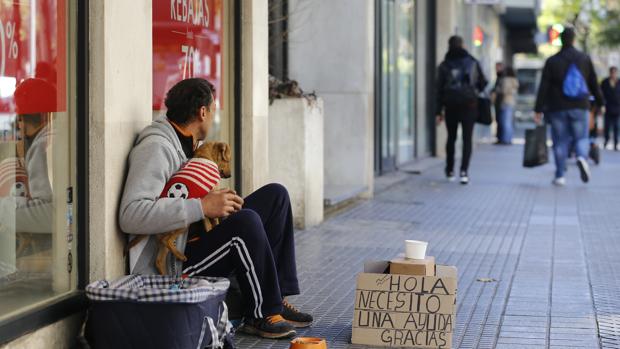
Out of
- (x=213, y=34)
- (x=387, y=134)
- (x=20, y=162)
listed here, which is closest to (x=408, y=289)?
(x=20, y=162)

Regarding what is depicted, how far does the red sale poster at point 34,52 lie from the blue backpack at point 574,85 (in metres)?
10.3

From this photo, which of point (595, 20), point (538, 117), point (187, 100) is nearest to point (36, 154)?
point (187, 100)

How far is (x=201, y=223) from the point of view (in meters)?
5.40

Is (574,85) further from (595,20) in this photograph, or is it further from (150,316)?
(595,20)

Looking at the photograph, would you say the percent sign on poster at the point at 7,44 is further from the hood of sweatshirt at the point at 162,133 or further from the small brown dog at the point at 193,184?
the small brown dog at the point at 193,184

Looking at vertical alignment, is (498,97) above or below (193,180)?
above

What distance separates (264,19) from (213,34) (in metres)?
0.71

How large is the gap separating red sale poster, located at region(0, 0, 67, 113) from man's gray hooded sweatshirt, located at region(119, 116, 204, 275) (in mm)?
434

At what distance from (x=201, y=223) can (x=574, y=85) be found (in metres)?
9.91

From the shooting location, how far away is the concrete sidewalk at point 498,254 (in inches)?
235

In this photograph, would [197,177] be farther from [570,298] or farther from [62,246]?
[570,298]

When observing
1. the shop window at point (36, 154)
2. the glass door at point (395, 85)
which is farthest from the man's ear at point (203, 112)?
the glass door at point (395, 85)

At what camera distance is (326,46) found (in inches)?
505

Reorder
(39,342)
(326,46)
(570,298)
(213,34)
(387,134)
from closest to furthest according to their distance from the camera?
(39,342)
(570,298)
(213,34)
(326,46)
(387,134)
